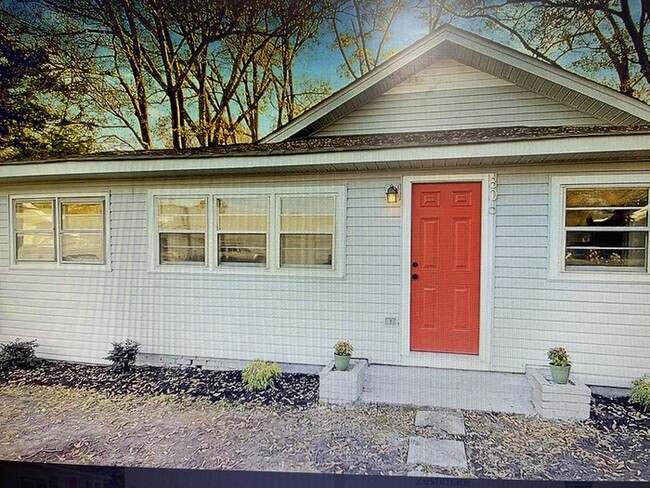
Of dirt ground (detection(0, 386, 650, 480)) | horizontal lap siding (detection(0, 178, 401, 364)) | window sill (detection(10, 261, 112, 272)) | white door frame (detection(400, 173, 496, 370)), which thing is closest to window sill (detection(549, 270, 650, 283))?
white door frame (detection(400, 173, 496, 370))

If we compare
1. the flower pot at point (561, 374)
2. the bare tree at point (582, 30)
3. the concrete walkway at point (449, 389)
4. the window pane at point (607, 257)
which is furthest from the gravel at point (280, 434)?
the bare tree at point (582, 30)

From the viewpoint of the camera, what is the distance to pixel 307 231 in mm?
3178

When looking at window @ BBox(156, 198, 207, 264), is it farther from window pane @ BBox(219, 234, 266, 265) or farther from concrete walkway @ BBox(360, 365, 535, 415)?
concrete walkway @ BBox(360, 365, 535, 415)

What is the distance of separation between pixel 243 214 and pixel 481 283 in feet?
7.09

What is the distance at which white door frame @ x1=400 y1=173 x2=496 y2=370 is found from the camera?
9.46ft

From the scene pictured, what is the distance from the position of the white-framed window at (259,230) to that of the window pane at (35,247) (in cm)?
110

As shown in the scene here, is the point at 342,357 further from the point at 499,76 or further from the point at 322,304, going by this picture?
the point at 499,76

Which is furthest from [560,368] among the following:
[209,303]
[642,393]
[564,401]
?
[209,303]

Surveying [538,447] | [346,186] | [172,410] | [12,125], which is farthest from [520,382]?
[12,125]

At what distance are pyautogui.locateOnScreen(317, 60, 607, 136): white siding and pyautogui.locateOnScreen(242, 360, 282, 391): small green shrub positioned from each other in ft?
9.15

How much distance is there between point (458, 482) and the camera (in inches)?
68.8

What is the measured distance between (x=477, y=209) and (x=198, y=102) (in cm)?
289

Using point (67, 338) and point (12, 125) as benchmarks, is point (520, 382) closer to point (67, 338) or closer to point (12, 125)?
point (67, 338)

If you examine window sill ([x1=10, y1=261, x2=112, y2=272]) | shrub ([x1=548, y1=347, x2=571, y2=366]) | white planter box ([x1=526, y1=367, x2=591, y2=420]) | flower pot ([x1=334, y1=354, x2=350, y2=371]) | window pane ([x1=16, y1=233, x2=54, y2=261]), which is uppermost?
window pane ([x1=16, y1=233, x2=54, y2=261])
